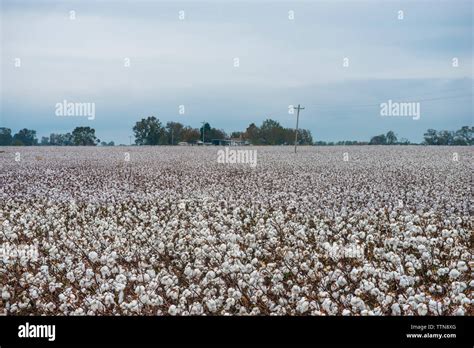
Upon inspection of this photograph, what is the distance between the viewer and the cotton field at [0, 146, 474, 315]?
283 inches

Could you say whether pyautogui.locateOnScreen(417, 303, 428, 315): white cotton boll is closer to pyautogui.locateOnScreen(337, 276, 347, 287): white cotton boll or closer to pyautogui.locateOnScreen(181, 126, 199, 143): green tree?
pyautogui.locateOnScreen(337, 276, 347, 287): white cotton boll

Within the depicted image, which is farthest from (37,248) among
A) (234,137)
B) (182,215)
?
(234,137)

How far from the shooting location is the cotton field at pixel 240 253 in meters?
7.20

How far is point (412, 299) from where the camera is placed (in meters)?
6.64

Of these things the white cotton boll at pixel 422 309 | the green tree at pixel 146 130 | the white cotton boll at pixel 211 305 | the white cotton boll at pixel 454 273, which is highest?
the green tree at pixel 146 130

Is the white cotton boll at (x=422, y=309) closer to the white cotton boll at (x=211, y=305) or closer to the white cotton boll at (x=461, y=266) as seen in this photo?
the white cotton boll at (x=461, y=266)

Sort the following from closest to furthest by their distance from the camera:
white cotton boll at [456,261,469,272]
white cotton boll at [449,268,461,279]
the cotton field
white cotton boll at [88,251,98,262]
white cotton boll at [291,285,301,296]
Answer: the cotton field < white cotton boll at [291,285,301,296] < white cotton boll at [449,268,461,279] < white cotton boll at [456,261,469,272] < white cotton boll at [88,251,98,262]

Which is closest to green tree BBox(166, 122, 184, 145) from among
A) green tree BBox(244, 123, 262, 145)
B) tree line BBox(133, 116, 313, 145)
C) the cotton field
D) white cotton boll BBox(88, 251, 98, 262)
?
tree line BBox(133, 116, 313, 145)

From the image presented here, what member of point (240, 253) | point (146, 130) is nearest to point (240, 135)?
point (146, 130)

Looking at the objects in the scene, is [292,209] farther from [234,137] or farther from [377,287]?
[234,137]

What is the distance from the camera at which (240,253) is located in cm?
953

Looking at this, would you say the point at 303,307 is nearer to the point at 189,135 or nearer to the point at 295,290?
the point at 295,290

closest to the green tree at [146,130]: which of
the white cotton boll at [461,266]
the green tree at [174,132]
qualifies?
the green tree at [174,132]

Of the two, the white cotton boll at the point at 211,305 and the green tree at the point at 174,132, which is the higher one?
the green tree at the point at 174,132
